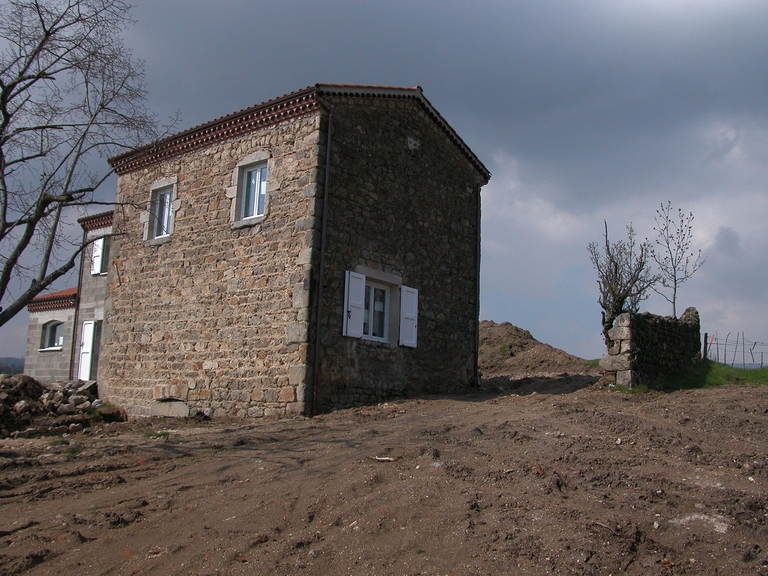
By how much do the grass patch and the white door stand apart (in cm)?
1483

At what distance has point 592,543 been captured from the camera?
4500 millimetres

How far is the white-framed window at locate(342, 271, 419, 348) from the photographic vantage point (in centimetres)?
1109

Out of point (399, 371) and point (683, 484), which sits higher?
point (399, 371)

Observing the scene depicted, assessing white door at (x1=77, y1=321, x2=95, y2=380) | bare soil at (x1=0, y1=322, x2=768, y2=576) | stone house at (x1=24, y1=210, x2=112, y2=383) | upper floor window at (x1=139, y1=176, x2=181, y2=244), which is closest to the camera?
bare soil at (x1=0, y1=322, x2=768, y2=576)

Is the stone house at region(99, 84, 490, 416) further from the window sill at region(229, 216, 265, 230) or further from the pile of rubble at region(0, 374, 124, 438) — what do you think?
the pile of rubble at region(0, 374, 124, 438)

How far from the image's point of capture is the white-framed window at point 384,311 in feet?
36.4

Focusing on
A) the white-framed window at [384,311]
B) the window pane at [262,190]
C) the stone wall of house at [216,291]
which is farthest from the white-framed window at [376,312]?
the window pane at [262,190]

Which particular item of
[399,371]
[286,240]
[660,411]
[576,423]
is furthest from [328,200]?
[660,411]

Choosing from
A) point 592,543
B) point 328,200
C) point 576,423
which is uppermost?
point 328,200

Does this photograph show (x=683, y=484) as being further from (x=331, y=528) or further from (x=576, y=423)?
(x=331, y=528)

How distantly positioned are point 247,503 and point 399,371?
20.2ft

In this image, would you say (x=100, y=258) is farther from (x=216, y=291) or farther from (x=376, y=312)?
(x=376, y=312)

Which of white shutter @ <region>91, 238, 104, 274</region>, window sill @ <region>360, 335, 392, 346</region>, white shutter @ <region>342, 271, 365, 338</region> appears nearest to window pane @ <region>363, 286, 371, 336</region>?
window sill @ <region>360, 335, 392, 346</region>

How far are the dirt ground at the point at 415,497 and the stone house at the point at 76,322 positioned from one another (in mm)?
10186
